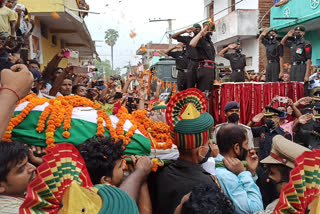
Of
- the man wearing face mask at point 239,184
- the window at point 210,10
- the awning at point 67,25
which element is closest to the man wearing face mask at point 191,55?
the man wearing face mask at point 239,184

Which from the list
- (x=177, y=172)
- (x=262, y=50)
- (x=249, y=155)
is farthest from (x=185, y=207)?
(x=262, y=50)

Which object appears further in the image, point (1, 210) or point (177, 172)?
point (177, 172)

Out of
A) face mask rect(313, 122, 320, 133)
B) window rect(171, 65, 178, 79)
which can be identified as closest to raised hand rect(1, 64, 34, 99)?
face mask rect(313, 122, 320, 133)

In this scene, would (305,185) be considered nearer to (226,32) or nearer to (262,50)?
(262,50)

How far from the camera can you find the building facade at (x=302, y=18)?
41.7ft

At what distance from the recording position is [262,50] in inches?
643

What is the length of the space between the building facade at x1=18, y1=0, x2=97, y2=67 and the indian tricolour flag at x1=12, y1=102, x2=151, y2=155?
7.99m

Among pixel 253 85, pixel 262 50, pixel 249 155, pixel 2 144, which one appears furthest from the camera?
pixel 262 50

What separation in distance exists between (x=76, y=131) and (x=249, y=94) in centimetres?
525

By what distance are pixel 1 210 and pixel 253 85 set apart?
6.19m

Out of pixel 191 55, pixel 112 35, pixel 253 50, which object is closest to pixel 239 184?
pixel 191 55

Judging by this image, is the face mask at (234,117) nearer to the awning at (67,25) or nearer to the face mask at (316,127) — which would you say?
the face mask at (316,127)

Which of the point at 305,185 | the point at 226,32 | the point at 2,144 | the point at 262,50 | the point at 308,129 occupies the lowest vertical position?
the point at 308,129

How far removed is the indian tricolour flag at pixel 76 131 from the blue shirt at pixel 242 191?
0.63m
